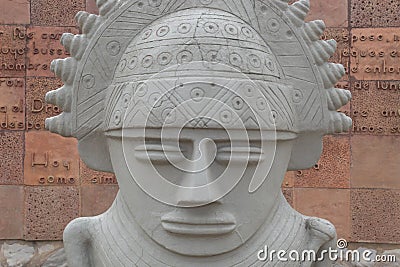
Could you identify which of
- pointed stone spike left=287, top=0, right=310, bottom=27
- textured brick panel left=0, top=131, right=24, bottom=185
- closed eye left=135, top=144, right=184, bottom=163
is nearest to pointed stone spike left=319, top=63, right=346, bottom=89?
pointed stone spike left=287, top=0, right=310, bottom=27

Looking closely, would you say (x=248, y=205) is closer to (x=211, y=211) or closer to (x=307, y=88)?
(x=211, y=211)

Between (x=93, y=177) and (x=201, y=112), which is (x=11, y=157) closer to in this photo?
(x=93, y=177)

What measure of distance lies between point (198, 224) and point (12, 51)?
2.90 m

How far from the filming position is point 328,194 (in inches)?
153

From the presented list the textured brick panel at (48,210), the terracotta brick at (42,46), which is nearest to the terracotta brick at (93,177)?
the textured brick panel at (48,210)

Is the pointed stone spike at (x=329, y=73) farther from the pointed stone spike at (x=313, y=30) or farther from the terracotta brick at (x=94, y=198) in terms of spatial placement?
the terracotta brick at (x=94, y=198)

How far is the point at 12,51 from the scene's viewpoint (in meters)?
3.96

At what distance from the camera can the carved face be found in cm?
148

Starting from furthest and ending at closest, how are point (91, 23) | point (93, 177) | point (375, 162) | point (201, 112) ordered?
point (93, 177) → point (375, 162) → point (91, 23) → point (201, 112)

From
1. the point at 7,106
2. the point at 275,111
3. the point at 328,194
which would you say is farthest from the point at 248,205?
the point at 7,106

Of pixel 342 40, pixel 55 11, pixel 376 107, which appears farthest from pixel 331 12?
pixel 55 11

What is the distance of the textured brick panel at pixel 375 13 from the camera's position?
3906 mm

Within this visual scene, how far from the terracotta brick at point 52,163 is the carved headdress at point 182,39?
2262 millimetres

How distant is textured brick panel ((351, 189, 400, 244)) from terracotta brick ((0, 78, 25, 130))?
2391mm
